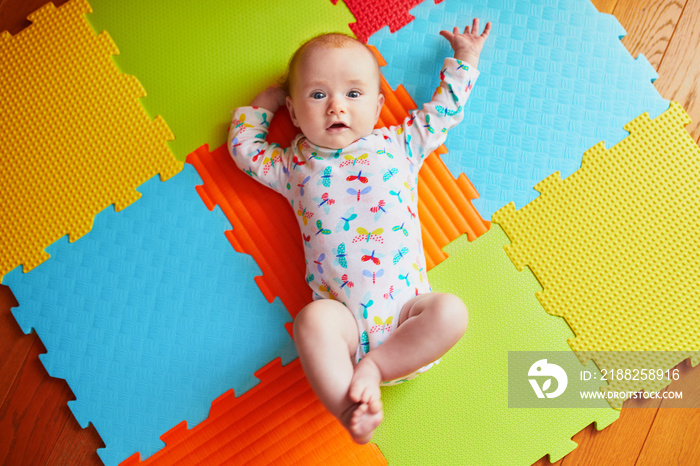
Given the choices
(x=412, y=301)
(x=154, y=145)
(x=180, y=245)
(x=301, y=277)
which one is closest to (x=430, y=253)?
(x=412, y=301)

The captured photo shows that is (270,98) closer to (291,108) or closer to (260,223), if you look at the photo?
(291,108)

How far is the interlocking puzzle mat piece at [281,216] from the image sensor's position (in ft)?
3.67

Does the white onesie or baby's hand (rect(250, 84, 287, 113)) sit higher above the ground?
baby's hand (rect(250, 84, 287, 113))

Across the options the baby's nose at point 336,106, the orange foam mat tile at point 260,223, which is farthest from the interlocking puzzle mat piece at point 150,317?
the baby's nose at point 336,106

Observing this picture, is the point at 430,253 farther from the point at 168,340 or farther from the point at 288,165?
the point at 168,340

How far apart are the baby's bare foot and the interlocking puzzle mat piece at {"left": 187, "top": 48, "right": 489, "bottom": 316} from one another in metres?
0.30

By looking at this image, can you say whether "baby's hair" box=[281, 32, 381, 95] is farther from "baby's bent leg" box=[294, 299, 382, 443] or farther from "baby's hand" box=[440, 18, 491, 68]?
"baby's bent leg" box=[294, 299, 382, 443]

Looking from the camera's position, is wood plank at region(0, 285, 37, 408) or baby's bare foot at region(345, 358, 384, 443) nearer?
baby's bare foot at region(345, 358, 384, 443)

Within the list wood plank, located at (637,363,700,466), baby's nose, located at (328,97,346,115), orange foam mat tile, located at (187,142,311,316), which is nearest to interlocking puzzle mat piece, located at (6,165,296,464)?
orange foam mat tile, located at (187,142,311,316)

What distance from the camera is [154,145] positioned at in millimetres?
1151

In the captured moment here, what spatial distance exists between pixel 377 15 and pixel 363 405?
3.06ft

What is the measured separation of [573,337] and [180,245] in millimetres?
967

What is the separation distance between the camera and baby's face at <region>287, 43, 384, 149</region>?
0.99 metres

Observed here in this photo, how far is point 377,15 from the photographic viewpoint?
1.18 m
